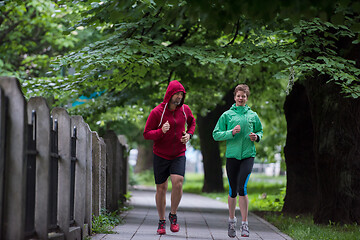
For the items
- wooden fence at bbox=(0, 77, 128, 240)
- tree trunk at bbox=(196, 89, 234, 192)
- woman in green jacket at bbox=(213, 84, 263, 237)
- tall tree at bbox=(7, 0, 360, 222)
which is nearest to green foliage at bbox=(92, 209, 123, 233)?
wooden fence at bbox=(0, 77, 128, 240)

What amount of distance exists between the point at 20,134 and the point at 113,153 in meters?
7.01

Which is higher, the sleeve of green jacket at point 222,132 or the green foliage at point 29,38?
the green foliage at point 29,38

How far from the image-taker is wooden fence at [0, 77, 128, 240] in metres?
4.81

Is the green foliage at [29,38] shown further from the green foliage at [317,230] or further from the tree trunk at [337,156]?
the green foliage at [317,230]

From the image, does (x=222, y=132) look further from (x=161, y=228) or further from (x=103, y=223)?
(x=103, y=223)

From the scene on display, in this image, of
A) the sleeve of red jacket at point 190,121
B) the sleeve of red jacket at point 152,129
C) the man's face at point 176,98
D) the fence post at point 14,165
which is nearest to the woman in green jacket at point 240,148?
the sleeve of red jacket at point 190,121

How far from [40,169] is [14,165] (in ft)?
2.61

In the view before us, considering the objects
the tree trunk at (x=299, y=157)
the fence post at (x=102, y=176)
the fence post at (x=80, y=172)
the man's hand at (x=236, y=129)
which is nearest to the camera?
the fence post at (x=80, y=172)

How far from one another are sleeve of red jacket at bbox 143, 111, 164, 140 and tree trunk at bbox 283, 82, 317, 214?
529cm

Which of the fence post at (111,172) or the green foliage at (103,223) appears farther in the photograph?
the fence post at (111,172)

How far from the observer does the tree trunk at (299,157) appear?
12539 millimetres

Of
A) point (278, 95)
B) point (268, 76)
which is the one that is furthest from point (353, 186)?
point (278, 95)

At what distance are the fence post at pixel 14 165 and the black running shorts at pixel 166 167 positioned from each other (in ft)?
11.8

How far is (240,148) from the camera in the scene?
8.16 meters
